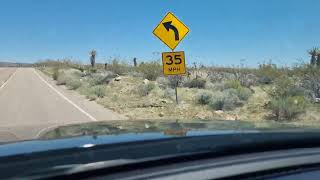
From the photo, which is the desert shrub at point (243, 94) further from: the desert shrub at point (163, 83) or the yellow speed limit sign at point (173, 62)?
the desert shrub at point (163, 83)

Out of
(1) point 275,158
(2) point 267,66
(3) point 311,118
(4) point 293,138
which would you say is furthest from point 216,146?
(2) point 267,66

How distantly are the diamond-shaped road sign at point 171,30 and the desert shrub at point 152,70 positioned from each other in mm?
21705

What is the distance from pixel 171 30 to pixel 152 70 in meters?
22.6

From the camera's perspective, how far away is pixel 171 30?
73.4ft

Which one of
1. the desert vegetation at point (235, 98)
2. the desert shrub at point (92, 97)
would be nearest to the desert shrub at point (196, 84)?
the desert vegetation at point (235, 98)

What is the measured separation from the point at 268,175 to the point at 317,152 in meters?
0.48

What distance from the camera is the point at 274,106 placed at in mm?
20953

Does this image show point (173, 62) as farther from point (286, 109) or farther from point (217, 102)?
point (286, 109)

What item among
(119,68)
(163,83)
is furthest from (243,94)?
(119,68)

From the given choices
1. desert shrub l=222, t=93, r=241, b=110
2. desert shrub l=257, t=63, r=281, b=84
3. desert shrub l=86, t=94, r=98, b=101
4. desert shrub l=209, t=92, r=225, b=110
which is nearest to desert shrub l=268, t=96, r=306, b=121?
desert shrub l=222, t=93, r=241, b=110

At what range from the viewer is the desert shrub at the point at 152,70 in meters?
44.5

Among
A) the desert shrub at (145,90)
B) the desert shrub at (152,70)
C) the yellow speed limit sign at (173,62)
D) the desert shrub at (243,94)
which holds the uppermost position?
the desert shrub at (152,70)

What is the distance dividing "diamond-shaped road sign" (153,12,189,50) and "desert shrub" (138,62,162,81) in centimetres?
2171

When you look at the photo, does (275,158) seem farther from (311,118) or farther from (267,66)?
(267,66)
